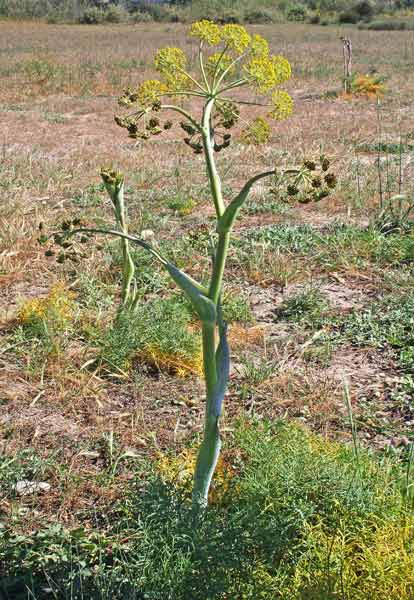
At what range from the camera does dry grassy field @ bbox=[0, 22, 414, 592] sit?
2750mm

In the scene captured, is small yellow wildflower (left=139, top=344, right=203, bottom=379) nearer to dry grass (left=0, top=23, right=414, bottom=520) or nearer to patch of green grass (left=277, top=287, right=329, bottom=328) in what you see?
dry grass (left=0, top=23, right=414, bottom=520)

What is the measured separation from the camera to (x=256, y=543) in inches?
72.3

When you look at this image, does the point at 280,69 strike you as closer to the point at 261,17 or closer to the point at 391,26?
the point at 391,26

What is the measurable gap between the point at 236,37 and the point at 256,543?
1.43 meters

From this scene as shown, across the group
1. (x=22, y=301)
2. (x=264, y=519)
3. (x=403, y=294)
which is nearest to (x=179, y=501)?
(x=264, y=519)

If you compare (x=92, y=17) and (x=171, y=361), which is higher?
(x=92, y=17)

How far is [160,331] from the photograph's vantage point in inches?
129

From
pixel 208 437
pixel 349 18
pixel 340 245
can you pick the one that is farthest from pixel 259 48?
pixel 349 18

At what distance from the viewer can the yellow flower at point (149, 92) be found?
1.95 metres

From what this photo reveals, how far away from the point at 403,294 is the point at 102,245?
84.1 inches

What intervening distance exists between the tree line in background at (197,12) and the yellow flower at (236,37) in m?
44.1

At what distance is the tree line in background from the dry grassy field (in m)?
39.8

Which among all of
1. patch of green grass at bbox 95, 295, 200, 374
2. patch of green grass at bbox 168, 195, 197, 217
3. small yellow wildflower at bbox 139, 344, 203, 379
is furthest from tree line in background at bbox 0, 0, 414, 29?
small yellow wildflower at bbox 139, 344, 203, 379

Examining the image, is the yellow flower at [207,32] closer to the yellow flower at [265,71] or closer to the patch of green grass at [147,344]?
the yellow flower at [265,71]
